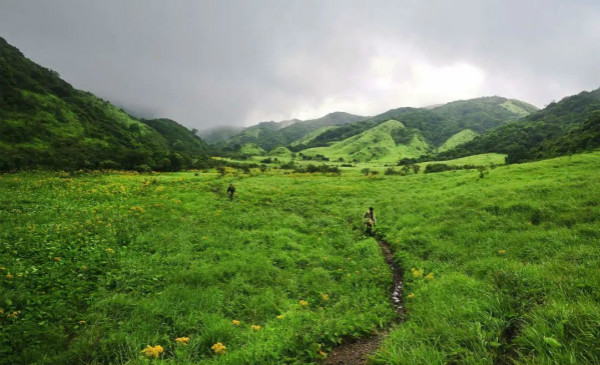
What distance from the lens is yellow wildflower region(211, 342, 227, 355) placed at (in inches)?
308

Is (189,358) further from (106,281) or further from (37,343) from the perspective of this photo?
(106,281)

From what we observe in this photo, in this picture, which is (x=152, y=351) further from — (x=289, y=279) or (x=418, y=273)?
(x=418, y=273)

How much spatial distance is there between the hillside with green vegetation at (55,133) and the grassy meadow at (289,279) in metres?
23.6

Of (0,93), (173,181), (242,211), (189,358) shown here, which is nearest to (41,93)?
(0,93)

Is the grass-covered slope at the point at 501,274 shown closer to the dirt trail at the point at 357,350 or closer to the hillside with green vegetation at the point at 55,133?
the dirt trail at the point at 357,350

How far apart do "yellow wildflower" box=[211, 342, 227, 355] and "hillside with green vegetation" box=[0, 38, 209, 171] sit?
1794 inches

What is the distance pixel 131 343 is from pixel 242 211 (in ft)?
59.3

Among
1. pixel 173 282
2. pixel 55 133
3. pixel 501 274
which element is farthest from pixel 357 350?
pixel 55 133

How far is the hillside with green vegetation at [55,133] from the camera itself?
1858 inches

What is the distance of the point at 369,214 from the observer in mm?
22422

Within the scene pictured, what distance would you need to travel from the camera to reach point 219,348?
25.8 ft

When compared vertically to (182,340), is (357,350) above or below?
below

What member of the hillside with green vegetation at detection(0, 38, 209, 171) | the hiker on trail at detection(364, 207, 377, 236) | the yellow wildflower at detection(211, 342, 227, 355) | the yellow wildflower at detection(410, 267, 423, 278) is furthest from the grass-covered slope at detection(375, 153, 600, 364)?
the hillside with green vegetation at detection(0, 38, 209, 171)

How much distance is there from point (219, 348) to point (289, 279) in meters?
6.06
